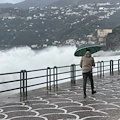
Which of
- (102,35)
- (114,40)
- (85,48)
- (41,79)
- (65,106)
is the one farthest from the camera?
(102,35)

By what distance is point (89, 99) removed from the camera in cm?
1048

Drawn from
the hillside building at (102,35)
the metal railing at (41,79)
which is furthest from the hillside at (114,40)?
the metal railing at (41,79)

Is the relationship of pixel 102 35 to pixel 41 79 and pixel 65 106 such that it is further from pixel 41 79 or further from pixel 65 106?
pixel 65 106

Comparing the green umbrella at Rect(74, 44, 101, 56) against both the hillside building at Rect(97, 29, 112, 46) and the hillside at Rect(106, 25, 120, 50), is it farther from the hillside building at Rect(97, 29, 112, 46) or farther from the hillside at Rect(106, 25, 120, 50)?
the hillside building at Rect(97, 29, 112, 46)

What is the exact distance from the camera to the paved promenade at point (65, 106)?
7848mm

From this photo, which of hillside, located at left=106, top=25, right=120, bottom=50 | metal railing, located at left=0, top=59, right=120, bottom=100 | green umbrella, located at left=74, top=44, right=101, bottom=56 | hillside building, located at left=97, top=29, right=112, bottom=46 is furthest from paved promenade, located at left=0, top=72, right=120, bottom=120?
hillside building, located at left=97, top=29, right=112, bottom=46

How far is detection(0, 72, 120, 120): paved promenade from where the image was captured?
7.85m

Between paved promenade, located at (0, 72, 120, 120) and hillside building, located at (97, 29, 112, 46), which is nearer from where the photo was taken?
paved promenade, located at (0, 72, 120, 120)

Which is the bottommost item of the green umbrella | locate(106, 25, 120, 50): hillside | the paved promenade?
the paved promenade

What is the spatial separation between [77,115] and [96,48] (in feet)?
15.1

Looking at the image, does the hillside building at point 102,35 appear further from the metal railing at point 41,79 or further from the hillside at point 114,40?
the metal railing at point 41,79

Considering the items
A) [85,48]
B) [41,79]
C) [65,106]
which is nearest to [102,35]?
[41,79]

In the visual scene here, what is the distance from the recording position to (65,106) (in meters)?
9.25

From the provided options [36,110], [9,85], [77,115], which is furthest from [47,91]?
[9,85]
